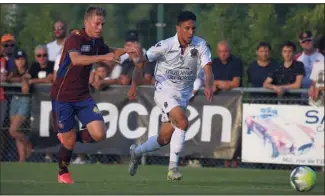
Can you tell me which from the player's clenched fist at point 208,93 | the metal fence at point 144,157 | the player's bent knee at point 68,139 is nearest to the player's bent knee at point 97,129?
the player's bent knee at point 68,139

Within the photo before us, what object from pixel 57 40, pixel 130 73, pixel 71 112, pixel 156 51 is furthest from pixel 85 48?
pixel 57 40

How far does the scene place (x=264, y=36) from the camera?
2097 cm

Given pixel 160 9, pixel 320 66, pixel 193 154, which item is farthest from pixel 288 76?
pixel 160 9

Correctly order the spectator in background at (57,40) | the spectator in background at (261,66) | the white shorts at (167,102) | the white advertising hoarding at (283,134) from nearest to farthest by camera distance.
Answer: the white shorts at (167,102), the white advertising hoarding at (283,134), the spectator in background at (261,66), the spectator in background at (57,40)

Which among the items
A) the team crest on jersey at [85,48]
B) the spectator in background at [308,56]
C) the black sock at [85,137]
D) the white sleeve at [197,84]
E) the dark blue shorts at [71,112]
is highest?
the team crest on jersey at [85,48]

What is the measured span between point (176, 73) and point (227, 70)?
13.7 feet

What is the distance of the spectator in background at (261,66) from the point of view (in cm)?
1816

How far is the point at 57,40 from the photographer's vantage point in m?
19.2

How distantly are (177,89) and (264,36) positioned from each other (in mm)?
6969

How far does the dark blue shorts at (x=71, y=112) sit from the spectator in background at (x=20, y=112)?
15.9 ft

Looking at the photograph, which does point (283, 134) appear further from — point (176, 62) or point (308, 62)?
point (176, 62)

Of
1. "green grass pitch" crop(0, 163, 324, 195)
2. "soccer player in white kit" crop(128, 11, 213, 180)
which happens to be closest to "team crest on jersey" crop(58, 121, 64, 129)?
"green grass pitch" crop(0, 163, 324, 195)

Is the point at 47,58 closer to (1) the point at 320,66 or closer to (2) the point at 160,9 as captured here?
(2) the point at 160,9

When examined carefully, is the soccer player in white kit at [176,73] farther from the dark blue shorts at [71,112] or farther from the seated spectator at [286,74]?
the seated spectator at [286,74]
